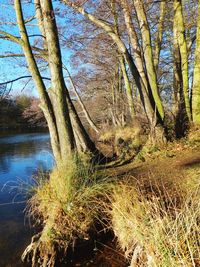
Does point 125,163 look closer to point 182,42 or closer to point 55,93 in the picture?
point 55,93

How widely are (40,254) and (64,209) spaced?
721mm

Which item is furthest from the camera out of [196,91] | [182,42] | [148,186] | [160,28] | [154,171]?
[160,28]

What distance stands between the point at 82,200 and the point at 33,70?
413cm

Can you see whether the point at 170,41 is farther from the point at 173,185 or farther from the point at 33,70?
the point at 173,185

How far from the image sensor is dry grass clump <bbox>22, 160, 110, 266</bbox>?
3.67m

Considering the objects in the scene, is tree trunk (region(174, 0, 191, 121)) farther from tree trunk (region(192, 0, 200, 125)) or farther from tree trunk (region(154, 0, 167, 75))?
tree trunk (region(154, 0, 167, 75))

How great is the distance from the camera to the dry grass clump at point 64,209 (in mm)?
3670

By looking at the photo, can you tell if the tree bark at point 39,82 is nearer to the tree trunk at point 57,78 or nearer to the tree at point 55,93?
the tree at point 55,93

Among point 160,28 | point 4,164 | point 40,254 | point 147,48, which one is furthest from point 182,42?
point 4,164

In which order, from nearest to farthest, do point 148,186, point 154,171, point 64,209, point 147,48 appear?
point 64,209
point 148,186
point 154,171
point 147,48

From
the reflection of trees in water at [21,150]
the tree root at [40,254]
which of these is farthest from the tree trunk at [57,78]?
the reflection of trees in water at [21,150]

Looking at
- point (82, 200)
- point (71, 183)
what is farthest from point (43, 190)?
point (82, 200)

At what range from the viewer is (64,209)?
4082 mm

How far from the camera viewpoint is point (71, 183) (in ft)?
14.4
